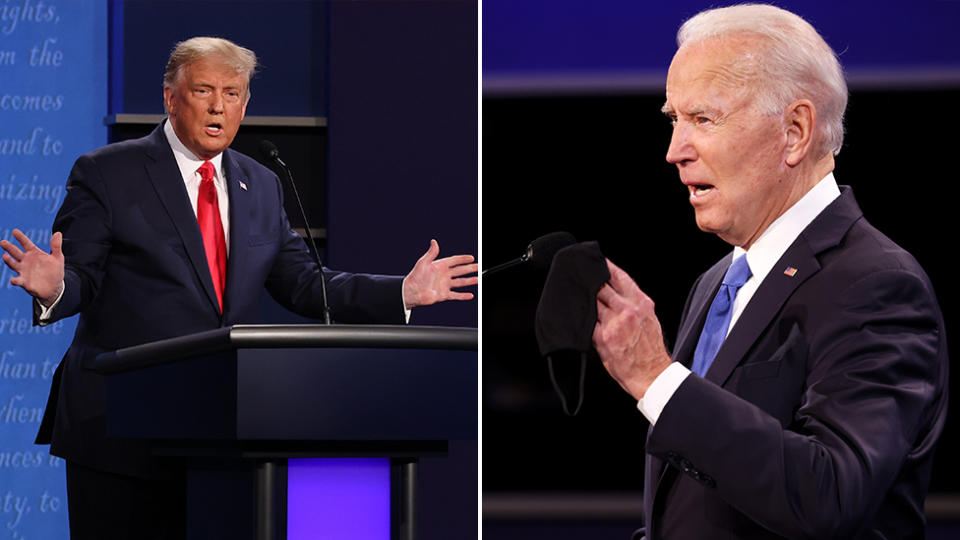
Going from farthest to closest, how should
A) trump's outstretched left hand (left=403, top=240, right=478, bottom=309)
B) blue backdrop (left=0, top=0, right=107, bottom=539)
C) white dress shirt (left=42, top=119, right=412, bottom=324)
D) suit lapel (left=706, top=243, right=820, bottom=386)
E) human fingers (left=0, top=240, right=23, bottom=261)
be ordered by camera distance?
blue backdrop (left=0, top=0, right=107, bottom=539), white dress shirt (left=42, top=119, right=412, bottom=324), trump's outstretched left hand (left=403, top=240, right=478, bottom=309), human fingers (left=0, top=240, right=23, bottom=261), suit lapel (left=706, top=243, right=820, bottom=386)

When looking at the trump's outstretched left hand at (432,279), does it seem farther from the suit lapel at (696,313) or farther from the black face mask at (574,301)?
the black face mask at (574,301)

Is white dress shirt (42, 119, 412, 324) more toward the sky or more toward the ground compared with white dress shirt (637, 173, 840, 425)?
more toward the sky

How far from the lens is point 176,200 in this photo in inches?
112

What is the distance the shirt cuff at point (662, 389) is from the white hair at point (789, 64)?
373mm

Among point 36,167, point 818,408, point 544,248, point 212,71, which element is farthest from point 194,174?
point 818,408

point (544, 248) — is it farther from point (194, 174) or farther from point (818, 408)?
point (194, 174)

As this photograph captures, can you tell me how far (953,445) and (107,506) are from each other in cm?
172

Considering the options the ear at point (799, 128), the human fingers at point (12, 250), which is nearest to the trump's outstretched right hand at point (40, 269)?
the human fingers at point (12, 250)

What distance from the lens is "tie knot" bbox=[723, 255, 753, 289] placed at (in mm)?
1439

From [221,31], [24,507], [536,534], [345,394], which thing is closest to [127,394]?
[345,394]

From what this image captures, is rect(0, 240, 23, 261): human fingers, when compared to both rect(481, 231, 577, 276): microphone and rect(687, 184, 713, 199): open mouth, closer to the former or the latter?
rect(481, 231, 577, 276): microphone

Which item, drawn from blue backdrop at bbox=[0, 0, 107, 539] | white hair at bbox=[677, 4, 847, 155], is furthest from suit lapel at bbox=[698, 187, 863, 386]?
blue backdrop at bbox=[0, 0, 107, 539]

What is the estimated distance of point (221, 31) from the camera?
4.12m

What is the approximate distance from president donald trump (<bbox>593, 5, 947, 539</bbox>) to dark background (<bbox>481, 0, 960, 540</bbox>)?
1.68ft
